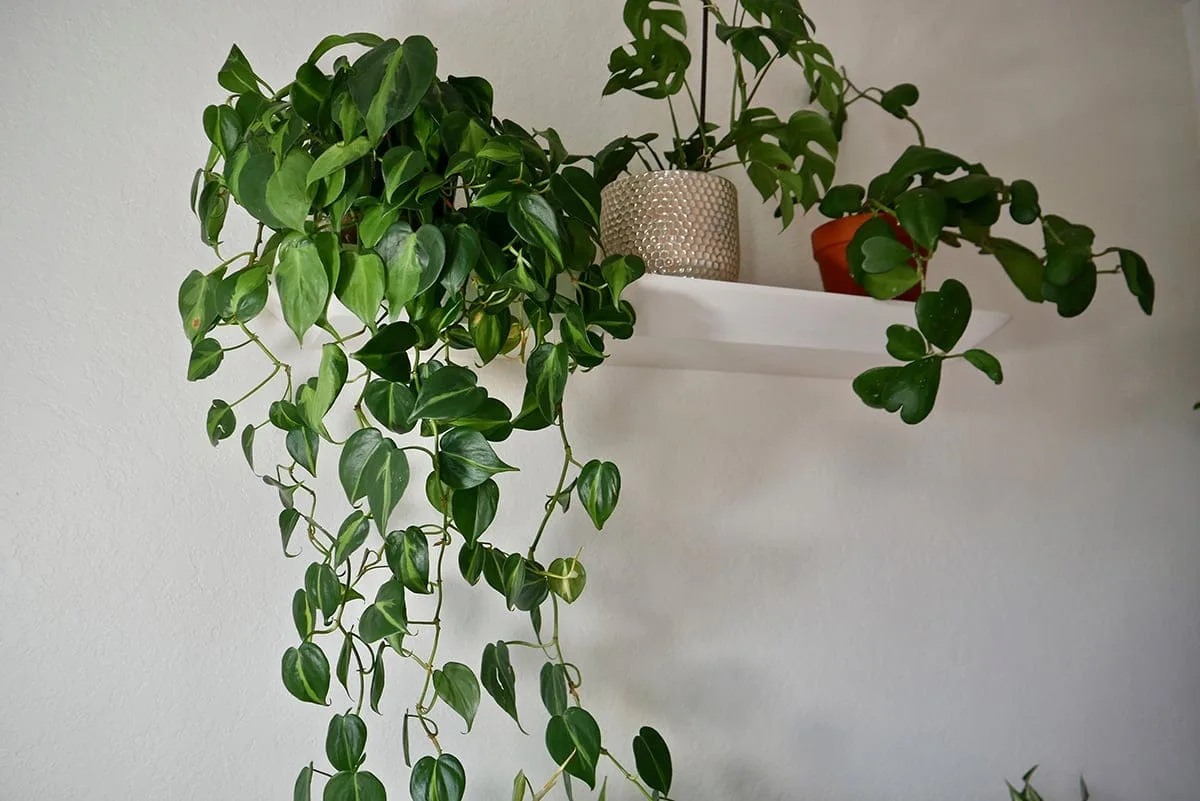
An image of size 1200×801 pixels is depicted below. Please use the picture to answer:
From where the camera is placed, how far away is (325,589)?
781 millimetres

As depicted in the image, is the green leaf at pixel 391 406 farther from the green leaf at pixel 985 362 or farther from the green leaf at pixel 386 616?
the green leaf at pixel 985 362

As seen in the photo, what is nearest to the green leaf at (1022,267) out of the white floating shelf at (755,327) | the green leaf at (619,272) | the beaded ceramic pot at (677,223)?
the white floating shelf at (755,327)

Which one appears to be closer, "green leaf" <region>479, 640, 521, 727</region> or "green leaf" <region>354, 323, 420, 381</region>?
"green leaf" <region>354, 323, 420, 381</region>

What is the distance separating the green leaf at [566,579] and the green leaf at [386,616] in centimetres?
15

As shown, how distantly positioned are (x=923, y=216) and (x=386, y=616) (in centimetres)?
63

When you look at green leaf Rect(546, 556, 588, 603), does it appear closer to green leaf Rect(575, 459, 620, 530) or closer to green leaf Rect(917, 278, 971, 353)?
green leaf Rect(575, 459, 620, 530)

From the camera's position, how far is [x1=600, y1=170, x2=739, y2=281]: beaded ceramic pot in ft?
3.26

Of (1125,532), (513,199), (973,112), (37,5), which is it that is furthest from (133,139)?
(1125,532)

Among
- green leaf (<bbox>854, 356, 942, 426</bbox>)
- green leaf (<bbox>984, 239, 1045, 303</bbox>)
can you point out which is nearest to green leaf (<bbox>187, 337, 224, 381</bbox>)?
green leaf (<bbox>854, 356, 942, 426</bbox>)

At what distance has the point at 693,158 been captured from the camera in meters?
1.13

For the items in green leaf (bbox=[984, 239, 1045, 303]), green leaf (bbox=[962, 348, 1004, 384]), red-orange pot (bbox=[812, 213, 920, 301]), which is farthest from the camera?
red-orange pot (bbox=[812, 213, 920, 301])

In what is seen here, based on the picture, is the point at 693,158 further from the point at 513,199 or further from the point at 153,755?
the point at 153,755

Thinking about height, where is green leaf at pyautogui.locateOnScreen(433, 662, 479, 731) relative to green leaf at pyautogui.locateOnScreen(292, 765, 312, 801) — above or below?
above

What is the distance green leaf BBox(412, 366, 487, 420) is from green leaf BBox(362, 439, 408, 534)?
0.04 meters
